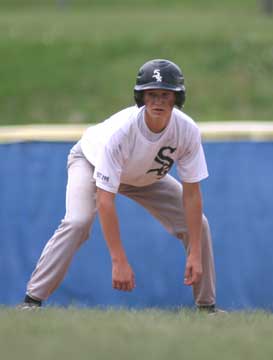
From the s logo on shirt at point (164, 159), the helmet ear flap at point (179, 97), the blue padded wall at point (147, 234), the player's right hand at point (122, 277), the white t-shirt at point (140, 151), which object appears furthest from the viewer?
the blue padded wall at point (147, 234)

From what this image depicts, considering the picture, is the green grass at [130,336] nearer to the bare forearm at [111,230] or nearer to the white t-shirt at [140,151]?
the bare forearm at [111,230]

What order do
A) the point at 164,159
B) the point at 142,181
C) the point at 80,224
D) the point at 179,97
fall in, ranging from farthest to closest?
the point at 142,181
the point at 80,224
the point at 164,159
the point at 179,97

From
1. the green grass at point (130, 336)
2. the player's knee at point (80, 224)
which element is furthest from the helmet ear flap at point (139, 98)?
the green grass at point (130, 336)

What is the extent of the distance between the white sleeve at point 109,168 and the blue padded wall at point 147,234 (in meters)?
2.81

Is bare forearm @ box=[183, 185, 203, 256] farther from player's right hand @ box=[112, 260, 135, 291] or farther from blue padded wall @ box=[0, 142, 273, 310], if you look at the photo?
blue padded wall @ box=[0, 142, 273, 310]

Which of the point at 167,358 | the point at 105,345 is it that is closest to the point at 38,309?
the point at 105,345

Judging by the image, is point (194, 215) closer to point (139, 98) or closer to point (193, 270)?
point (193, 270)

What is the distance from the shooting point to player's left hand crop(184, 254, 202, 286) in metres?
7.66

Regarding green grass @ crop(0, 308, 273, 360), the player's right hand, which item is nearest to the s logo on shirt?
the player's right hand

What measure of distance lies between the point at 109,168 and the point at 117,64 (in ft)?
46.8

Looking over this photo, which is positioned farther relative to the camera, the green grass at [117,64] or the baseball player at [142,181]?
the green grass at [117,64]

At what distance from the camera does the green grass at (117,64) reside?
19734mm

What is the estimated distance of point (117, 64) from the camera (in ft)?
70.5

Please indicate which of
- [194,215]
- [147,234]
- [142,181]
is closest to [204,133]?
[147,234]
